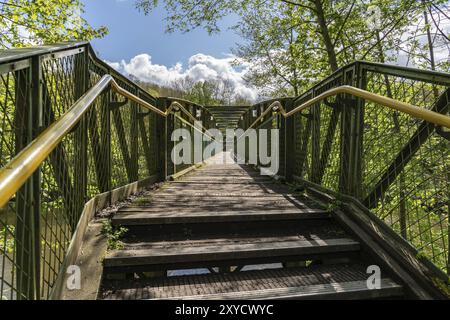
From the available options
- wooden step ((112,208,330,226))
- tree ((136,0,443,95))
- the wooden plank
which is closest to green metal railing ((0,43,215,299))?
wooden step ((112,208,330,226))

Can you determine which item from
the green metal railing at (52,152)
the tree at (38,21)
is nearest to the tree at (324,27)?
the tree at (38,21)

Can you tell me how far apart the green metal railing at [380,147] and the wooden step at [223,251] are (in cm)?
51

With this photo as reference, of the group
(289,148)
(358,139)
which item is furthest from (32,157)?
(289,148)

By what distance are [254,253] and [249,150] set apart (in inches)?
204

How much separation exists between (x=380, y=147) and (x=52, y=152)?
2.66 metres

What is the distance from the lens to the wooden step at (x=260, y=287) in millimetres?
1553

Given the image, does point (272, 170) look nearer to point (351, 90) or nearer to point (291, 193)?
point (291, 193)

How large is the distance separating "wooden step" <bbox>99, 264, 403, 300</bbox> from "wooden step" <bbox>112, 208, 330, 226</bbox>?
0.48 m

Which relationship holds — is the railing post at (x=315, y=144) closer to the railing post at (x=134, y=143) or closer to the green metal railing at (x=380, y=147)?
the green metal railing at (x=380, y=147)

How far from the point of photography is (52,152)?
1624 millimetres

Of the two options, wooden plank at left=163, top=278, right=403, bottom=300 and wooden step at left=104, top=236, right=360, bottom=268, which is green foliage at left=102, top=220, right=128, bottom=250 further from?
wooden plank at left=163, top=278, right=403, bottom=300

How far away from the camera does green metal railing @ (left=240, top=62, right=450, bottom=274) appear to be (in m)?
2.08

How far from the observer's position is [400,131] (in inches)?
119
